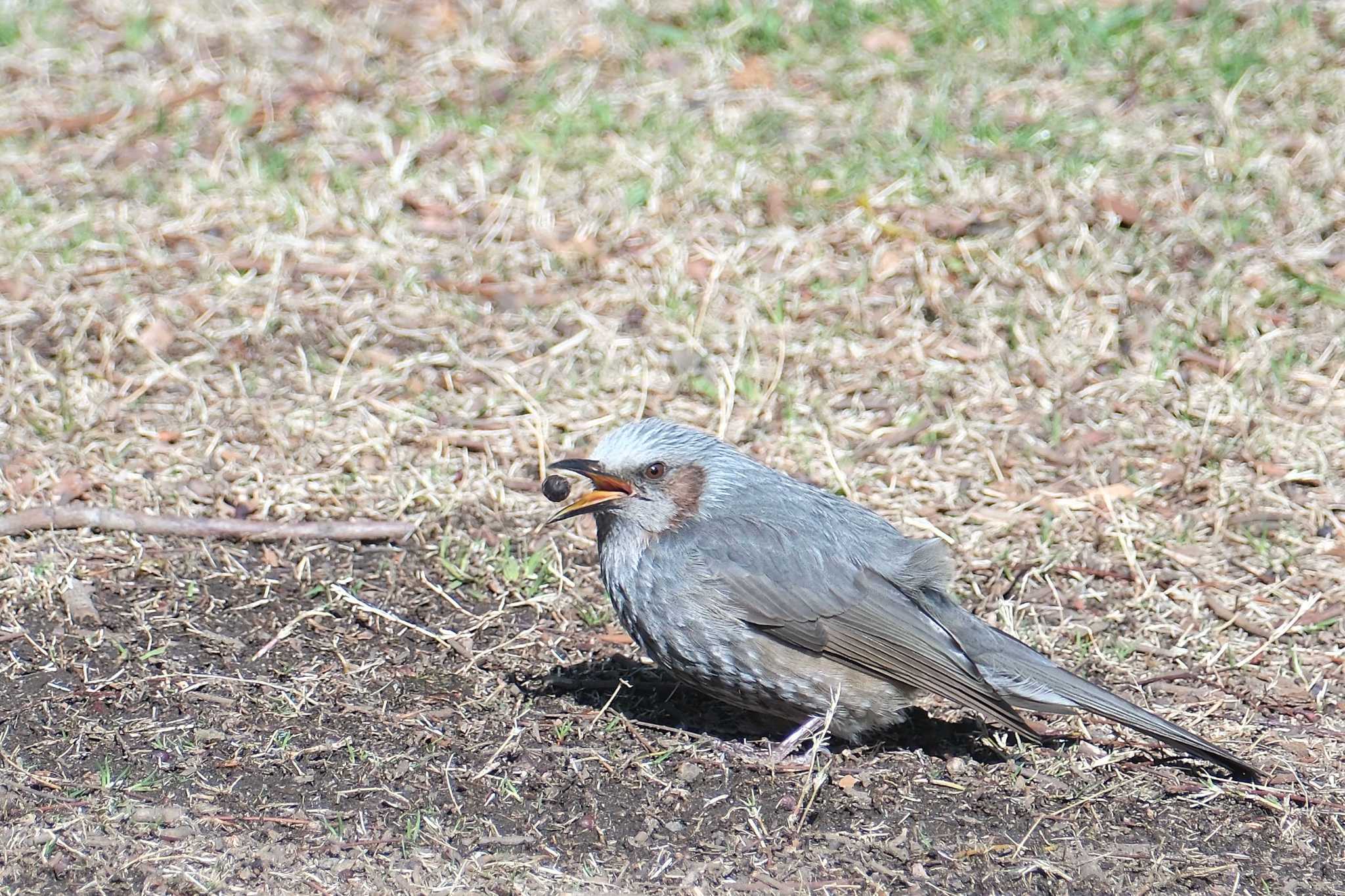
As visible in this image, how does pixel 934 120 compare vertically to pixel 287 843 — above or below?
above

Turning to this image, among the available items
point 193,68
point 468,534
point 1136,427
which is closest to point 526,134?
point 193,68

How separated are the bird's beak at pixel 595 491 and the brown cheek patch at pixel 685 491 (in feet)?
0.43

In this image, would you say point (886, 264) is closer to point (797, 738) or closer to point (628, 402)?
point (628, 402)

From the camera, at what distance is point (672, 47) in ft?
28.7

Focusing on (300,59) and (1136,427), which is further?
(300,59)

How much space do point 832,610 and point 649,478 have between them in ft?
2.36

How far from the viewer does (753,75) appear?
28.0 feet

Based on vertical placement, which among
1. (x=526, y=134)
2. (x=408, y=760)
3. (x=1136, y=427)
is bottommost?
(x=408, y=760)

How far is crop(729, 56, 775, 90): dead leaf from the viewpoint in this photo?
8445 mm

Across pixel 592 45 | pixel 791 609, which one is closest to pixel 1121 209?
pixel 592 45

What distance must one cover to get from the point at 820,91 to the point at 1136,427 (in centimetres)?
294

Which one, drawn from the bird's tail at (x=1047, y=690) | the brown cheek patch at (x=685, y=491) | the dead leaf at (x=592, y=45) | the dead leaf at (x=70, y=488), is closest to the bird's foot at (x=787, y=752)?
the bird's tail at (x=1047, y=690)

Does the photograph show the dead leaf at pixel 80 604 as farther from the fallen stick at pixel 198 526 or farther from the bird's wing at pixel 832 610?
the bird's wing at pixel 832 610

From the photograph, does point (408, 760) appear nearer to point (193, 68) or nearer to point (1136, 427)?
point (1136, 427)
